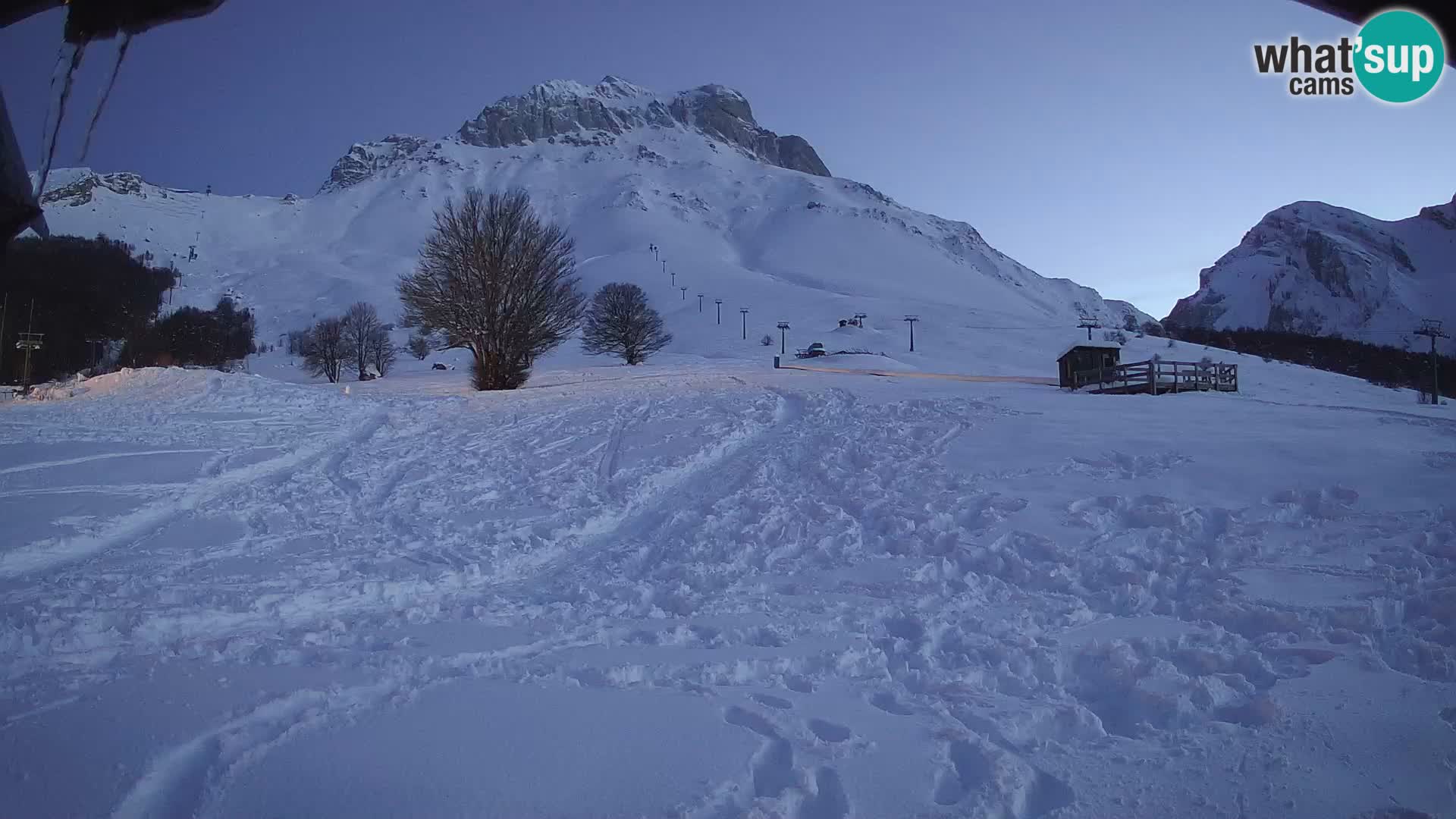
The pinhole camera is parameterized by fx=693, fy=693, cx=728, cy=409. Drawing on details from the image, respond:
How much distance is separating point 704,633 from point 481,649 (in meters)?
1.71

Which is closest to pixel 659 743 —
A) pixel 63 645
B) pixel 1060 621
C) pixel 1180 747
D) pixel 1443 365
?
pixel 1180 747

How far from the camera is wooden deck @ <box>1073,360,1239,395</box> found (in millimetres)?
23719

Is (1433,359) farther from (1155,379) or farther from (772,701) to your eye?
(772,701)

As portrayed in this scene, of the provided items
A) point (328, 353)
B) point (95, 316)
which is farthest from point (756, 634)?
point (328, 353)

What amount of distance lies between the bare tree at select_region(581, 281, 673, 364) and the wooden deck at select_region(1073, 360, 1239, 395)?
34656 mm

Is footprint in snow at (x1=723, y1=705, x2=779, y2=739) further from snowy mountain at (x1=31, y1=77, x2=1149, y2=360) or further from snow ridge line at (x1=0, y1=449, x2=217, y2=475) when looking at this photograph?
snowy mountain at (x1=31, y1=77, x2=1149, y2=360)

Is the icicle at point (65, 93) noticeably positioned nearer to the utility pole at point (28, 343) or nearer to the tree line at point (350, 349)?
the utility pole at point (28, 343)

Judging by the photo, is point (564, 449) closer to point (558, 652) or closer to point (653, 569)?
point (653, 569)

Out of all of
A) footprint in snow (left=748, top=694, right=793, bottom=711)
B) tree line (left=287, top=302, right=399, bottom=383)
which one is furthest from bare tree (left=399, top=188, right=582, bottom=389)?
tree line (left=287, top=302, right=399, bottom=383)

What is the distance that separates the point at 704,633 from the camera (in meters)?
5.61

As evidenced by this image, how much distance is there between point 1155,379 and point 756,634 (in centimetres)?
2282

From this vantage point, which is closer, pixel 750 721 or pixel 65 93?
pixel 65 93

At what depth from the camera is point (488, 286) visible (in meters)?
27.3

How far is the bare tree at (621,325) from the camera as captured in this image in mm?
54656
